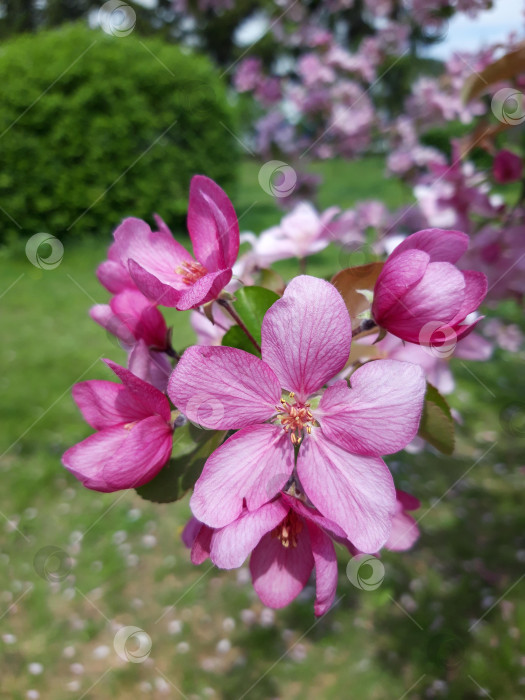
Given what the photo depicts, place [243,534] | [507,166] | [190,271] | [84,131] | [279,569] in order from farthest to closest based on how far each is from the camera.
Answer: [84,131], [507,166], [190,271], [279,569], [243,534]

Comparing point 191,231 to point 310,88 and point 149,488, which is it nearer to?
point 149,488

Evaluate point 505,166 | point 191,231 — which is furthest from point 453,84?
point 191,231

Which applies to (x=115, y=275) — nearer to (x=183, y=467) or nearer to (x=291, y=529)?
(x=183, y=467)

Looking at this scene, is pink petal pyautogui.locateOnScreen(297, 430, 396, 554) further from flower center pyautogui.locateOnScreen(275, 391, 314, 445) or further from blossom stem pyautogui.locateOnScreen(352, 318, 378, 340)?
blossom stem pyautogui.locateOnScreen(352, 318, 378, 340)

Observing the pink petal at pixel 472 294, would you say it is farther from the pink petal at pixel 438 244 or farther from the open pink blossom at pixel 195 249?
the open pink blossom at pixel 195 249

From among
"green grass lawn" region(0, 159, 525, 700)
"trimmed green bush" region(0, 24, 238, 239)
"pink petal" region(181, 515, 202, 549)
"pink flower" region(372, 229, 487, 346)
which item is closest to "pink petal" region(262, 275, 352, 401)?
"pink flower" region(372, 229, 487, 346)

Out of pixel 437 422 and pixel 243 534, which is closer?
pixel 243 534

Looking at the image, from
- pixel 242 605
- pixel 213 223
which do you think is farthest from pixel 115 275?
pixel 242 605
